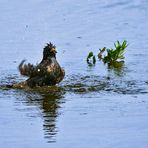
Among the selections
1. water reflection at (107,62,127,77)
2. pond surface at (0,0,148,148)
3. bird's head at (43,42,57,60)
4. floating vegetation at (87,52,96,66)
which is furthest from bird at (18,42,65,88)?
floating vegetation at (87,52,96,66)

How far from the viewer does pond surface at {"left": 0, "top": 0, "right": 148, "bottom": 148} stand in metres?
9.46

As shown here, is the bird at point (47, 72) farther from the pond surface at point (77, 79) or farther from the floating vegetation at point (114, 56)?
the floating vegetation at point (114, 56)

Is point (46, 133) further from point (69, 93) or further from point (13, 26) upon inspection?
point (13, 26)

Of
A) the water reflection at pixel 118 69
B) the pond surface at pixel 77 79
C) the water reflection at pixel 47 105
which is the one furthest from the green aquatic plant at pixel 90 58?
the water reflection at pixel 47 105

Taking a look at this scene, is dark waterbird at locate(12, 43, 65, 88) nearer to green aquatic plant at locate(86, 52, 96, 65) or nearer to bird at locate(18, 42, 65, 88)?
bird at locate(18, 42, 65, 88)

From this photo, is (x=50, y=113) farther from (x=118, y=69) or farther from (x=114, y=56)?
(x=114, y=56)

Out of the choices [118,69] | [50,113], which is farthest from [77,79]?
[50,113]

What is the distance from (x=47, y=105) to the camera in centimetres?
1140

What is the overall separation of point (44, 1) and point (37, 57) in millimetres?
7200

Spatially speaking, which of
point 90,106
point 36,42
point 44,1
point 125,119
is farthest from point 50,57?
point 44,1

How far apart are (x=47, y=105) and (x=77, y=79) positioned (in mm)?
2116

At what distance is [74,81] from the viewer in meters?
13.3

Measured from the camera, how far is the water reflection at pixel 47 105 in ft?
31.8

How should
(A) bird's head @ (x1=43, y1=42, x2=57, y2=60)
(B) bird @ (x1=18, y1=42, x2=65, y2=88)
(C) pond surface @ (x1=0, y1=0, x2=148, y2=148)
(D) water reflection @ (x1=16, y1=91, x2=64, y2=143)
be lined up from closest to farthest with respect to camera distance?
(C) pond surface @ (x1=0, y1=0, x2=148, y2=148), (D) water reflection @ (x1=16, y1=91, x2=64, y2=143), (B) bird @ (x1=18, y1=42, x2=65, y2=88), (A) bird's head @ (x1=43, y1=42, x2=57, y2=60)
